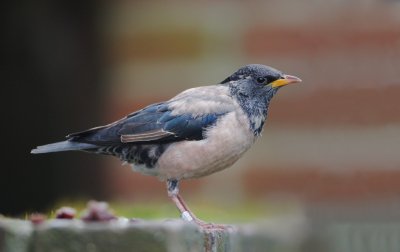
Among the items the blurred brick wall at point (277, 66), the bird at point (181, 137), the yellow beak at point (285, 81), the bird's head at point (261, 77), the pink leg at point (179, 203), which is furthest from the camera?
the blurred brick wall at point (277, 66)

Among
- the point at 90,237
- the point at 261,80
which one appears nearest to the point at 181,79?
the point at 261,80

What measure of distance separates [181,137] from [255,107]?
13.7 inches

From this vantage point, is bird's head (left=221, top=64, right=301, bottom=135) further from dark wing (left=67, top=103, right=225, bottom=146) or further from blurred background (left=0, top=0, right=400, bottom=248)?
blurred background (left=0, top=0, right=400, bottom=248)

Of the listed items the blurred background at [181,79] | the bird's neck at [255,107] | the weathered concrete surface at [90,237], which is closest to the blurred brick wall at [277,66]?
the blurred background at [181,79]

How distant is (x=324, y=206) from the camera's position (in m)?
5.42

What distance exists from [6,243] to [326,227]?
290 centimetres

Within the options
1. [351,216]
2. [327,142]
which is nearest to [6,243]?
[351,216]

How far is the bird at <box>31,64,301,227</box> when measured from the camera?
384 cm

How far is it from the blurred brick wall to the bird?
2765mm

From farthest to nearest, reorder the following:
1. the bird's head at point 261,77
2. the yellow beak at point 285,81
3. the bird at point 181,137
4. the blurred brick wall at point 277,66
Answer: the blurred brick wall at point 277,66, the bird's head at point 261,77, the yellow beak at point 285,81, the bird at point 181,137

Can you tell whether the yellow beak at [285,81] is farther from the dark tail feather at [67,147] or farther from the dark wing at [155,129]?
the dark tail feather at [67,147]

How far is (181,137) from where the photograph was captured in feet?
12.8

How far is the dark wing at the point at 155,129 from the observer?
3875 mm

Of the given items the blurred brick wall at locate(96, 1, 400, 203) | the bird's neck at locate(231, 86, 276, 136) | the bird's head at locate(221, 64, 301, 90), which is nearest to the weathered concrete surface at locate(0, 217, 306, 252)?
the bird's neck at locate(231, 86, 276, 136)
